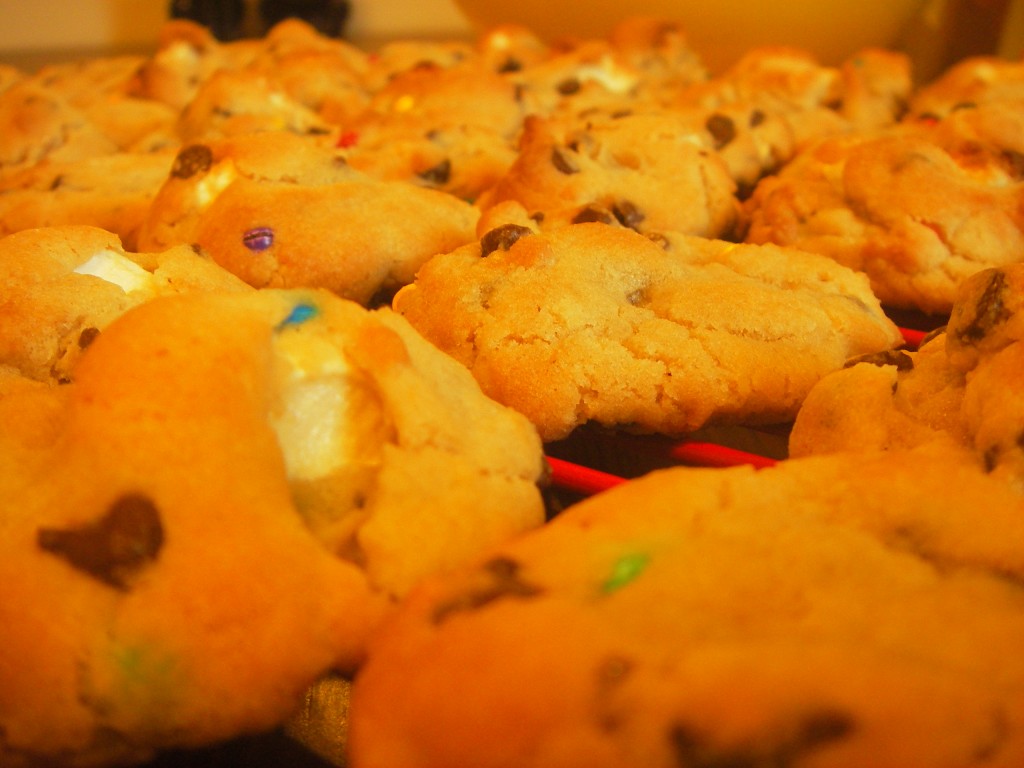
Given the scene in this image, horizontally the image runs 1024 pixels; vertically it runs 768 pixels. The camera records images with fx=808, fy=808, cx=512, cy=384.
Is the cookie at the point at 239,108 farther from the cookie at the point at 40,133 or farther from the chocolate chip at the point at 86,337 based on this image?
the chocolate chip at the point at 86,337

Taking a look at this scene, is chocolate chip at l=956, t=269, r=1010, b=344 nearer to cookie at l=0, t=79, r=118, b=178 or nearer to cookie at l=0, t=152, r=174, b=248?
cookie at l=0, t=152, r=174, b=248

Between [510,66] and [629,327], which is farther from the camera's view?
[510,66]

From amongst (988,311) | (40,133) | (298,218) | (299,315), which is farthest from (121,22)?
(988,311)

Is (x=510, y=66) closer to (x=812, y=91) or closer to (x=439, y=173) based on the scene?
(x=812, y=91)

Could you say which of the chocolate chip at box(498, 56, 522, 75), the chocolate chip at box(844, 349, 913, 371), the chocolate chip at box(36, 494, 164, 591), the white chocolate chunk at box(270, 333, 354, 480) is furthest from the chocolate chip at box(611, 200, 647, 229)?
the chocolate chip at box(498, 56, 522, 75)

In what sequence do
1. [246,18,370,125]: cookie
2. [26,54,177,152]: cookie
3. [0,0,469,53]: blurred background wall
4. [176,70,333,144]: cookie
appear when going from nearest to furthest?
[176,70,333,144]: cookie
[26,54,177,152]: cookie
[246,18,370,125]: cookie
[0,0,469,53]: blurred background wall

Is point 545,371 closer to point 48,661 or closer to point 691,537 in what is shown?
point 691,537
